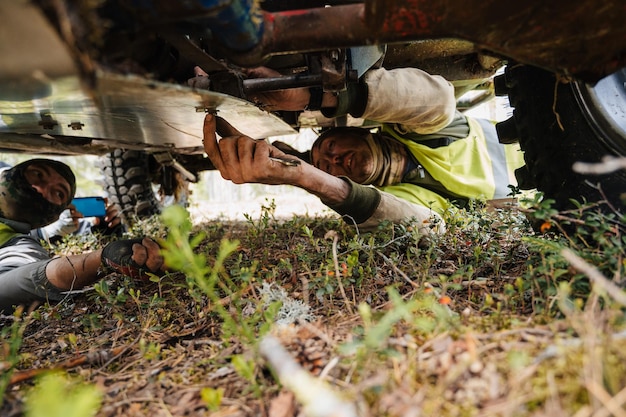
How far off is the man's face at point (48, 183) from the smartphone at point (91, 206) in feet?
3.16

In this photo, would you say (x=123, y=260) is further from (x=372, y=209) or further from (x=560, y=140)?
(x=560, y=140)

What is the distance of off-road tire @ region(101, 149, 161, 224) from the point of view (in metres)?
3.66

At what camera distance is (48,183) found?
2.84 meters

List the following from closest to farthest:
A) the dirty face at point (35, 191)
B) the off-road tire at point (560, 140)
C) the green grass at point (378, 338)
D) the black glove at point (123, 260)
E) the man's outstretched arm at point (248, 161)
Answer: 1. the green grass at point (378, 338)
2. the off-road tire at point (560, 140)
3. the man's outstretched arm at point (248, 161)
4. the black glove at point (123, 260)
5. the dirty face at point (35, 191)

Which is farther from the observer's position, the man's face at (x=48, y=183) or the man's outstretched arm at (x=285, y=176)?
the man's face at (x=48, y=183)

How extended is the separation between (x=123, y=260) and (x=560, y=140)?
197cm

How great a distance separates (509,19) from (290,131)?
1762 millimetres

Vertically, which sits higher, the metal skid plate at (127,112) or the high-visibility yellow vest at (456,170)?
the metal skid plate at (127,112)

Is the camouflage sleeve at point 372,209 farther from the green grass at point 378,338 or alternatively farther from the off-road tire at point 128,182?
the off-road tire at point 128,182

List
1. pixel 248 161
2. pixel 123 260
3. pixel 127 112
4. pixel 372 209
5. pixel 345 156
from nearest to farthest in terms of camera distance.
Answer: pixel 127 112, pixel 248 161, pixel 123 260, pixel 372 209, pixel 345 156

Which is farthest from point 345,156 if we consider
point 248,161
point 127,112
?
point 127,112

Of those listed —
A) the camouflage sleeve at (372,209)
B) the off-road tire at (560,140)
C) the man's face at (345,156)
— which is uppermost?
the off-road tire at (560,140)

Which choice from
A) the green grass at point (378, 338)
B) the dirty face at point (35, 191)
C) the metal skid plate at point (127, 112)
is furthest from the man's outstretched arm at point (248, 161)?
the dirty face at point (35, 191)

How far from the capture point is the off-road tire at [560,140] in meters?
1.27
